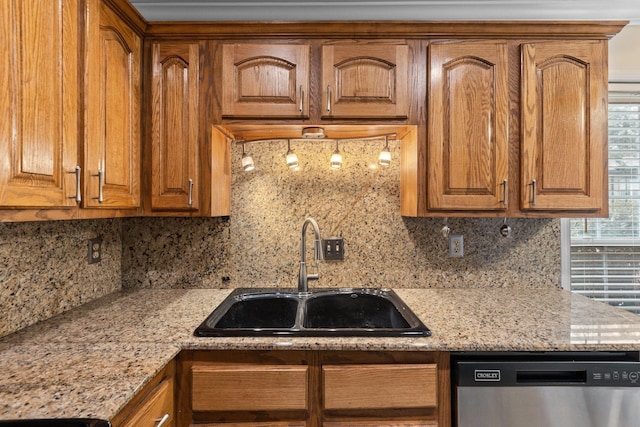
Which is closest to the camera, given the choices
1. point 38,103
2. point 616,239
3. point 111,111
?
point 38,103

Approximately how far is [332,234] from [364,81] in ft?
2.58

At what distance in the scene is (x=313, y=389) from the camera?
124cm

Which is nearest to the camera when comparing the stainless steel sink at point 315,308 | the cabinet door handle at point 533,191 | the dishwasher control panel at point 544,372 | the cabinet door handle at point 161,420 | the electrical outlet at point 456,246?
the cabinet door handle at point 161,420

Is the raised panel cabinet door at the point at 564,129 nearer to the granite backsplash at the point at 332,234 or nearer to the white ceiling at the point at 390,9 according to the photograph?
the granite backsplash at the point at 332,234

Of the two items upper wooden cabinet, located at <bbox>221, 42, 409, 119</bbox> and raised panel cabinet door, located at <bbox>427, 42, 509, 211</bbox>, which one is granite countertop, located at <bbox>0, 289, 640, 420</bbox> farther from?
upper wooden cabinet, located at <bbox>221, 42, 409, 119</bbox>

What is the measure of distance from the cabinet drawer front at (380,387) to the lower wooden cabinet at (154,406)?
499mm

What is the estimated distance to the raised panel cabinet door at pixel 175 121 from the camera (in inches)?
65.6

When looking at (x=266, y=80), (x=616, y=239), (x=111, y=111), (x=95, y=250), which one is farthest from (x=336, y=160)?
(x=616, y=239)

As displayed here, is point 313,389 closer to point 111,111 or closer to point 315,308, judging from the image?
point 315,308

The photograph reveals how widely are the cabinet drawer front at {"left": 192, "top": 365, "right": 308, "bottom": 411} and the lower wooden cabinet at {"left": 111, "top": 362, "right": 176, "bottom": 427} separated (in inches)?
3.0

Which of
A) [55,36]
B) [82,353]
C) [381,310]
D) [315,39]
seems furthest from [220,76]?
[381,310]

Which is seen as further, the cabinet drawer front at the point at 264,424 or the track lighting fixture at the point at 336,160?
the track lighting fixture at the point at 336,160

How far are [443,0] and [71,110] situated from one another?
1.85 meters

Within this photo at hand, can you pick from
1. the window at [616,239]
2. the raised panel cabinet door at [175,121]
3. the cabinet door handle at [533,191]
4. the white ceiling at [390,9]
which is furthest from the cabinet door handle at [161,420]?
the window at [616,239]
